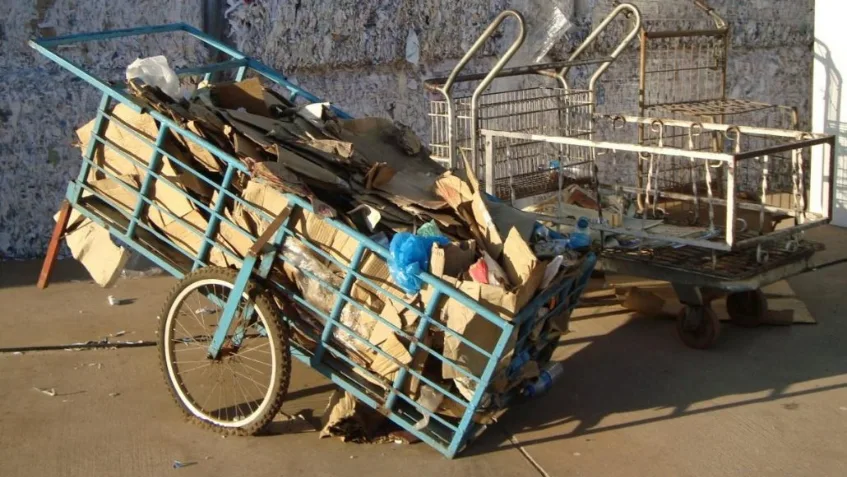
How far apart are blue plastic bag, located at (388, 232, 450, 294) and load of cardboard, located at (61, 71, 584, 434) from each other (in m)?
0.05

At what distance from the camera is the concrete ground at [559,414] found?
4.35m

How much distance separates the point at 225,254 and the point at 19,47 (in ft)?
11.0

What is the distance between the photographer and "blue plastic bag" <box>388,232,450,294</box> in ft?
13.6

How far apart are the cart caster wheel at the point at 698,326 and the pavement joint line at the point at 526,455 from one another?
1.61 m

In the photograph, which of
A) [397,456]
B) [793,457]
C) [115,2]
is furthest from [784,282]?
[115,2]

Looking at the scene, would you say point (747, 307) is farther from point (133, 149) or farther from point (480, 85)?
point (133, 149)

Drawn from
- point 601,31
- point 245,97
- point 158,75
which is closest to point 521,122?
point 601,31

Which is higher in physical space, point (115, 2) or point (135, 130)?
point (115, 2)

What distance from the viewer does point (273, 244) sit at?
4449 mm

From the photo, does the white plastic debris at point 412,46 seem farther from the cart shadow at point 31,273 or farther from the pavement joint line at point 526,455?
the pavement joint line at point 526,455

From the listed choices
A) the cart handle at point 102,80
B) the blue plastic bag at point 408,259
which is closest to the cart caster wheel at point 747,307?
the cart handle at point 102,80

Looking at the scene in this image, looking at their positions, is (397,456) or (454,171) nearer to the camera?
(397,456)

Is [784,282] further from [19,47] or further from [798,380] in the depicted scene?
[19,47]

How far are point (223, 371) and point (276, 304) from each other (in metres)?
0.88
